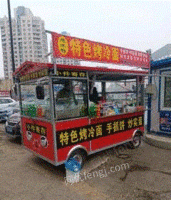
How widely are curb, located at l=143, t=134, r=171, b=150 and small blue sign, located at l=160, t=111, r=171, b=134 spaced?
1.29 feet

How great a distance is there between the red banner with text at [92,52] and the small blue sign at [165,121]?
2221mm

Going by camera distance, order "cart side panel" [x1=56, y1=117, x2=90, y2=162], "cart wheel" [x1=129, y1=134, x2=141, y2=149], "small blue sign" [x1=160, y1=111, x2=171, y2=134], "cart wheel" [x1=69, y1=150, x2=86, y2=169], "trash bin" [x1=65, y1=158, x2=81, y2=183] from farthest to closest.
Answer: "small blue sign" [x1=160, y1=111, x2=171, y2=134], "cart wheel" [x1=129, y1=134, x2=141, y2=149], "cart wheel" [x1=69, y1=150, x2=86, y2=169], "cart side panel" [x1=56, y1=117, x2=90, y2=162], "trash bin" [x1=65, y1=158, x2=81, y2=183]

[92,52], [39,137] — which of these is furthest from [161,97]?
[39,137]

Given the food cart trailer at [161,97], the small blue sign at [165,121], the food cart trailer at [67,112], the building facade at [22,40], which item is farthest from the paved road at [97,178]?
the building facade at [22,40]

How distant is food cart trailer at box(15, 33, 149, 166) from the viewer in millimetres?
3482

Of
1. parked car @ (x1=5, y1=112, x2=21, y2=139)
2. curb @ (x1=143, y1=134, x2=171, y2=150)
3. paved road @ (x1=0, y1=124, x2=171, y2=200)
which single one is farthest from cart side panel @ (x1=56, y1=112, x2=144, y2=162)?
parked car @ (x1=5, y1=112, x2=21, y2=139)

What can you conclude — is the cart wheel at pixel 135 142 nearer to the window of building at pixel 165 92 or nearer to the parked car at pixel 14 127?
the window of building at pixel 165 92

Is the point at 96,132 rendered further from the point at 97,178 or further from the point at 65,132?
the point at 97,178

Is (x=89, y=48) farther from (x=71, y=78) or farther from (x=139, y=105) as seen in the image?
(x=139, y=105)

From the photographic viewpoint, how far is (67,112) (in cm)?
374

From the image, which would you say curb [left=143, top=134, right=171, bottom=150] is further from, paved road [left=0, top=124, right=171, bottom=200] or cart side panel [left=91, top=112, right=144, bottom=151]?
cart side panel [left=91, top=112, right=144, bottom=151]

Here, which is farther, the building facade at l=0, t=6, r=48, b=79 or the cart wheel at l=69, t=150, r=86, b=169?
the building facade at l=0, t=6, r=48, b=79

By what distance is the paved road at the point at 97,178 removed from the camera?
10.0 feet

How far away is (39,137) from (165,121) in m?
4.80
